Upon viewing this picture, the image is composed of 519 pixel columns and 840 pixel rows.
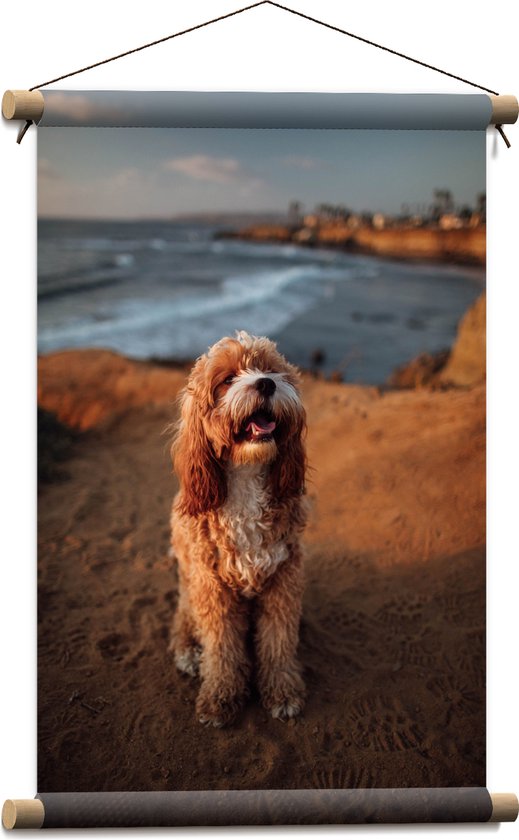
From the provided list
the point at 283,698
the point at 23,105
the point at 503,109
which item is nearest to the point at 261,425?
the point at 283,698

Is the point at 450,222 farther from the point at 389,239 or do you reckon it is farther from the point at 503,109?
the point at 503,109

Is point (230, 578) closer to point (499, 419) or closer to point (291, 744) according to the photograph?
point (291, 744)

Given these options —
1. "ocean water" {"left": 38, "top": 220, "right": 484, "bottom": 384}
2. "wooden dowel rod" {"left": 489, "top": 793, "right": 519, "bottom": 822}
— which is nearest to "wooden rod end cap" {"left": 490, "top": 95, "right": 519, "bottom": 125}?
"ocean water" {"left": 38, "top": 220, "right": 484, "bottom": 384}

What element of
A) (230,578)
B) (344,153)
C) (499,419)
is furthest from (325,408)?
(230,578)

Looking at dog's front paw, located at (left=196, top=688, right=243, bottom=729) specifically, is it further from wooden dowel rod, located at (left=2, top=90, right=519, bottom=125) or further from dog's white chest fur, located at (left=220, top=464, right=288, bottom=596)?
wooden dowel rod, located at (left=2, top=90, right=519, bottom=125)

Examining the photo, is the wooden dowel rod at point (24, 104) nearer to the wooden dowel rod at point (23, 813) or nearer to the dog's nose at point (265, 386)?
the dog's nose at point (265, 386)

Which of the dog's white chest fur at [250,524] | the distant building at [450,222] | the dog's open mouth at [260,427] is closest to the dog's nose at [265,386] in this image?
the dog's open mouth at [260,427]
